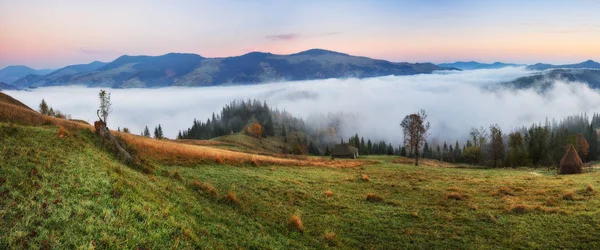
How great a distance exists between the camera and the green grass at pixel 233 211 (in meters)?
10.9

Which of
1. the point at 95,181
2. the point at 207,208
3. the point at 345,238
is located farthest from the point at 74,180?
the point at 345,238

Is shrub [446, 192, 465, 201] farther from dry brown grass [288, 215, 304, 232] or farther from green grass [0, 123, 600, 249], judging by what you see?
dry brown grass [288, 215, 304, 232]

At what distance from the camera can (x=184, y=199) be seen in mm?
17344

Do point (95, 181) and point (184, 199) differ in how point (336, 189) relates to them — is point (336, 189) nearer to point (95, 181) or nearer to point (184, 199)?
point (184, 199)

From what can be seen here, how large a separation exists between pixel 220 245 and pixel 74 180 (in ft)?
23.6

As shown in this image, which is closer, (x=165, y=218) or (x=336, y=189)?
(x=165, y=218)

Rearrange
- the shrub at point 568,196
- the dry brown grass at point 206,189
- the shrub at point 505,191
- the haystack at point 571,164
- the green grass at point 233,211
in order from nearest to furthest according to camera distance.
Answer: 1. the green grass at point 233,211
2. the dry brown grass at point 206,189
3. the shrub at point 568,196
4. the shrub at point 505,191
5. the haystack at point 571,164

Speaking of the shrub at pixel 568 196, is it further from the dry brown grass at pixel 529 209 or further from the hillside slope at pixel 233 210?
the dry brown grass at pixel 529 209

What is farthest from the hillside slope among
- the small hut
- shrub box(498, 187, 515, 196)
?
the small hut

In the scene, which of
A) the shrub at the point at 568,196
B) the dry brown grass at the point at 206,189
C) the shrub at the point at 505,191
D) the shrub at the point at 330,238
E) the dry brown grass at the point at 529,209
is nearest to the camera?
the shrub at the point at 330,238

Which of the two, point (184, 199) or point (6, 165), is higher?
point (6, 165)

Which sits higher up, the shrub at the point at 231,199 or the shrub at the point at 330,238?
the shrub at the point at 231,199

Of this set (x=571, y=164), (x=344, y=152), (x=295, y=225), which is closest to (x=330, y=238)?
(x=295, y=225)

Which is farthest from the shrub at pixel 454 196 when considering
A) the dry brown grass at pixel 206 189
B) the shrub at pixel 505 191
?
the dry brown grass at pixel 206 189
